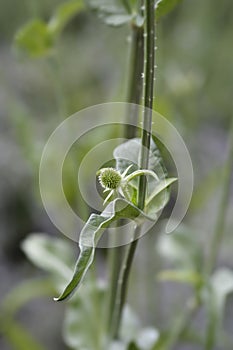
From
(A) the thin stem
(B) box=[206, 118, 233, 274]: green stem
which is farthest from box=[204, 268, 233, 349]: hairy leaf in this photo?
(A) the thin stem

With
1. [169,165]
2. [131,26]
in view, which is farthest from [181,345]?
[131,26]

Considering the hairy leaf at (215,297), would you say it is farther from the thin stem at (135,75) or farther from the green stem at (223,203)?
the thin stem at (135,75)

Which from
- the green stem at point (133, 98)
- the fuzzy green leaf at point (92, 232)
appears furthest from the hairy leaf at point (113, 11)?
the fuzzy green leaf at point (92, 232)

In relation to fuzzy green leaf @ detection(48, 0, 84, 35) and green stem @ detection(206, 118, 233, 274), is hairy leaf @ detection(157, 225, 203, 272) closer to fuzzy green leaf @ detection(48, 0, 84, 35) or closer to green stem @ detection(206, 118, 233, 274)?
green stem @ detection(206, 118, 233, 274)

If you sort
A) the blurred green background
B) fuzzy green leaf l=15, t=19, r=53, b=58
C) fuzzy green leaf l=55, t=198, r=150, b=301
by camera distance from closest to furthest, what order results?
1. fuzzy green leaf l=55, t=198, r=150, b=301
2. fuzzy green leaf l=15, t=19, r=53, b=58
3. the blurred green background

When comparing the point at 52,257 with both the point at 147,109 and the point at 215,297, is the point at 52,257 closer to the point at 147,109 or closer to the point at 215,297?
the point at 215,297

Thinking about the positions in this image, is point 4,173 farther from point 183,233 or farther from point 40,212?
point 183,233
